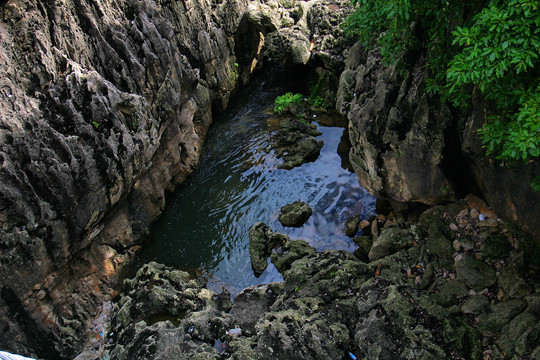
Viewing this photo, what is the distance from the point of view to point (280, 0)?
3045cm

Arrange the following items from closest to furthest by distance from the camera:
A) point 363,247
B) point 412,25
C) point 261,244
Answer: point 412,25
point 363,247
point 261,244

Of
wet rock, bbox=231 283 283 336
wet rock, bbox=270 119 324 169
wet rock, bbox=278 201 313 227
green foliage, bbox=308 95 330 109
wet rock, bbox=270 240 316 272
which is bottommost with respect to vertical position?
wet rock, bbox=231 283 283 336

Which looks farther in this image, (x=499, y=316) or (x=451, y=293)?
(x=451, y=293)

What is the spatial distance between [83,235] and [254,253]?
7095 millimetres

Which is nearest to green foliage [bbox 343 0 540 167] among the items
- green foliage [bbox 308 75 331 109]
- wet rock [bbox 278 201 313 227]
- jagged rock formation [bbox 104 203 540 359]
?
jagged rock formation [bbox 104 203 540 359]

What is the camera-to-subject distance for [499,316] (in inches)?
430

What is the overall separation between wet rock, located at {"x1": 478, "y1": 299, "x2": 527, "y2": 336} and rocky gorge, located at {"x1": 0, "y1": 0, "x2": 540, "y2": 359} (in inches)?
1.4

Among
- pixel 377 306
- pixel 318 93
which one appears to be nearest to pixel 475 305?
pixel 377 306

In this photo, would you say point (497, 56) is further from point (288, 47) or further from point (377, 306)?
point (288, 47)

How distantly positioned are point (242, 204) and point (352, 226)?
5.90m

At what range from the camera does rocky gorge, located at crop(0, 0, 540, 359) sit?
37.6ft

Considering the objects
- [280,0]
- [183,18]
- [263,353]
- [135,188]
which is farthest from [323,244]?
[280,0]

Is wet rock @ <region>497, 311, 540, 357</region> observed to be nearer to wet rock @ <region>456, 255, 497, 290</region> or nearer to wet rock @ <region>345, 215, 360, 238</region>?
wet rock @ <region>456, 255, 497, 290</region>

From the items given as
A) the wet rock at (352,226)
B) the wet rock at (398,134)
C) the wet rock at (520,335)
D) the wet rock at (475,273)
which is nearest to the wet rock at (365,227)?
the wet rock at (352,226)
